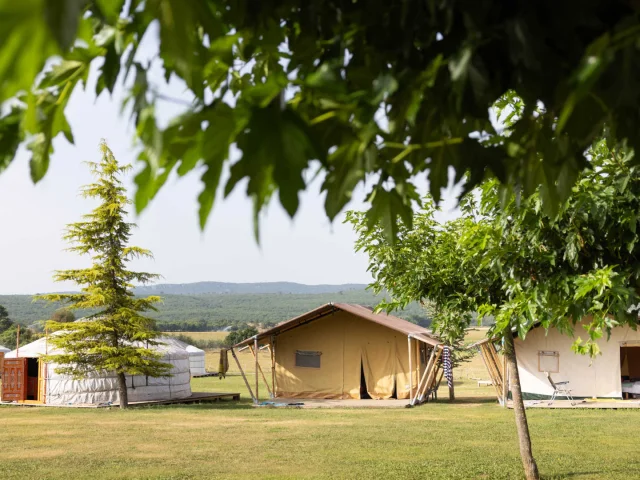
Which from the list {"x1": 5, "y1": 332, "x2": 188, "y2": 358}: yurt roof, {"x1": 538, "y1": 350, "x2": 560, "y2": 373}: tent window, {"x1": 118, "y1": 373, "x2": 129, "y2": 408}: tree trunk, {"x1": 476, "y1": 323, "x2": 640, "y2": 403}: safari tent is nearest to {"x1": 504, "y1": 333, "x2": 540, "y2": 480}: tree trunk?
{"x1": 476, "y1": 323, "x2": 640, "y2": 403}: safari tent

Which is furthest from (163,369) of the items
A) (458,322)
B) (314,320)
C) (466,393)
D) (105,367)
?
(458,322)

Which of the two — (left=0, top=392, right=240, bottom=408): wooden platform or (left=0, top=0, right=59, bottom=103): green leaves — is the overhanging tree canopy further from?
(left=0, top=392, right=240, bottom=408): wooden platform

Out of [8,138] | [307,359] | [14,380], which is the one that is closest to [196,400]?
[307,359]

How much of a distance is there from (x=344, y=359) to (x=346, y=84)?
2217 centimetres

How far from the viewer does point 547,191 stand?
61.5 inches

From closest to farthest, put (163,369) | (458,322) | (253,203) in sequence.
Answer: (253,203) → (458,322) → (163,369)

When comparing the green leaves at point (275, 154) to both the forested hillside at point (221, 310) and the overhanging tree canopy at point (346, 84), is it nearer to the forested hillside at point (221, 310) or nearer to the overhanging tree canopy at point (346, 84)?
the overhanging tree canopy at point (346, 84)

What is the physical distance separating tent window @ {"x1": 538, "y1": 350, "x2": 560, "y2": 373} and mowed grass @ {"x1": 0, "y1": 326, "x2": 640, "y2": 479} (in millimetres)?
1836

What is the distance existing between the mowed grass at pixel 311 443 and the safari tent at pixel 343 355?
3.62 metres

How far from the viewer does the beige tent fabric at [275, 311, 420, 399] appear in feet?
73.8

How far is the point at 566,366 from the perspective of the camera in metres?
18.7

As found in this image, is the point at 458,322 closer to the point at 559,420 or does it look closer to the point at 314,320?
the point at 559,420

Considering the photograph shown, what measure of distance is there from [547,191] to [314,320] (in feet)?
72.0

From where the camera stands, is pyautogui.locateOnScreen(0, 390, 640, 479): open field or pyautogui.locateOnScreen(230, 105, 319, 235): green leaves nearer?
pyautogui.locateOnScreen(230, 105, 319, 235): green leaves
